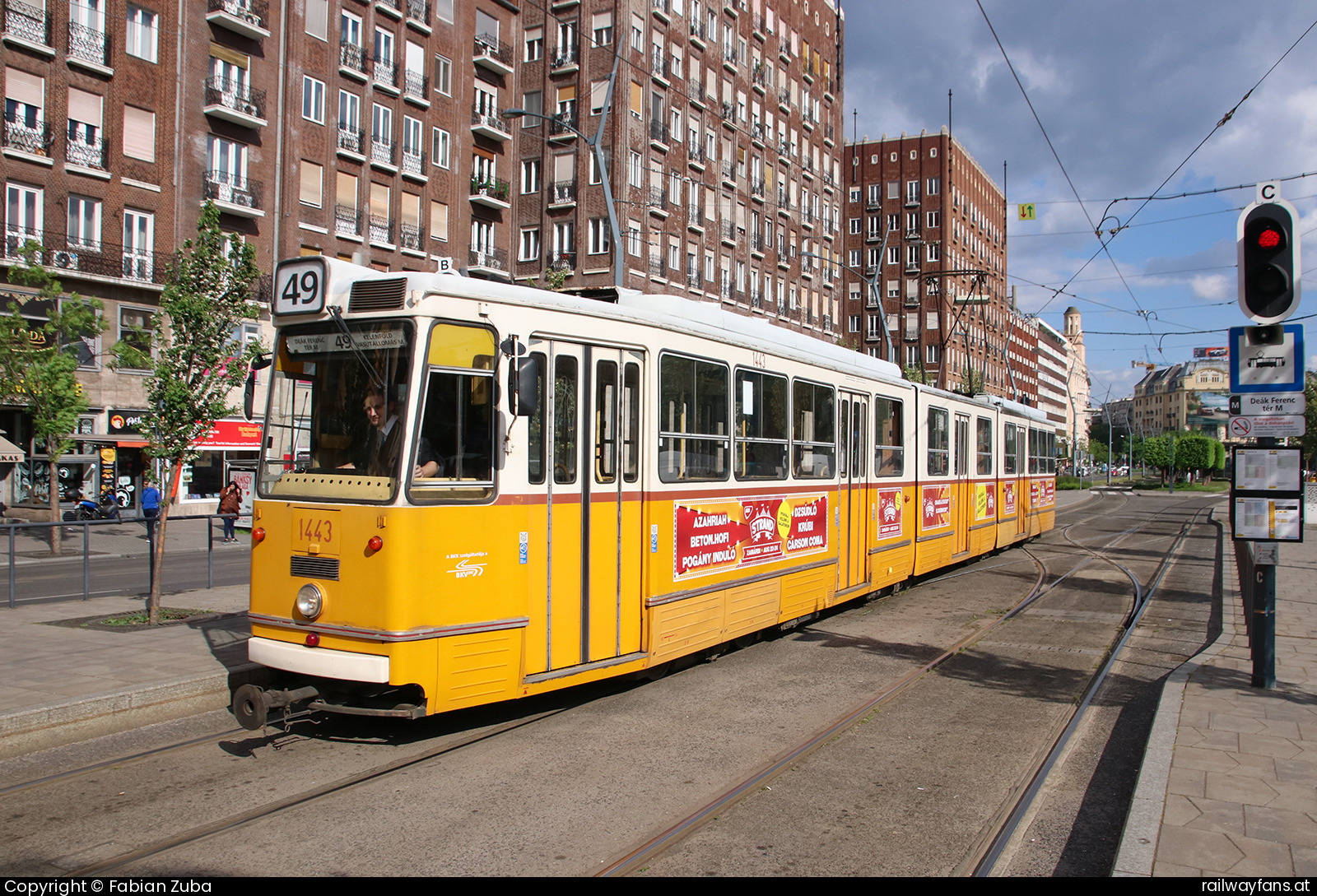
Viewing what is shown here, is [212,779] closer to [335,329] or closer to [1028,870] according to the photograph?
[335,329]

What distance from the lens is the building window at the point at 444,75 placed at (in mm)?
Result: 38125

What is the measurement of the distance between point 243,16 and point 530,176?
1536cm

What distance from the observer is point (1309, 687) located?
303 inches

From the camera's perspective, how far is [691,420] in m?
8.27

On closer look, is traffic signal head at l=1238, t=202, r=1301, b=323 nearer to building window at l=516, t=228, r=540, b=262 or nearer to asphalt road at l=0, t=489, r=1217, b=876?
asphalt road at l=0, t=489, r=1217, b=876

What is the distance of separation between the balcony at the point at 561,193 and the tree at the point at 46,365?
77.9ft

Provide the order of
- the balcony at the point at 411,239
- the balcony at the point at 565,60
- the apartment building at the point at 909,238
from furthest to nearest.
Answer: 1. the apartment building at the point at 909,238
2. the balcony at the point at 565,60
3. the balcony at the point at 411,239

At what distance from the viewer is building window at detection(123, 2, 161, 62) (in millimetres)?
29125

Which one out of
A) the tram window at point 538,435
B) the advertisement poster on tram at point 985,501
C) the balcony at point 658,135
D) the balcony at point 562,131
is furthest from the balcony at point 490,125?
the tram window at point 538,435

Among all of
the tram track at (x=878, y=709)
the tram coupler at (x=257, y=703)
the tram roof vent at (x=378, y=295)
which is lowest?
the tram track at (x=878, y=709)

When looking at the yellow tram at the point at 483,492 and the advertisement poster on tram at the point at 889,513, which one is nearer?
the yellow tram at the point at 483,492

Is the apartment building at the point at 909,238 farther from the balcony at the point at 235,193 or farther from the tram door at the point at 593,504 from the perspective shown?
the tram door at the point at 593,504

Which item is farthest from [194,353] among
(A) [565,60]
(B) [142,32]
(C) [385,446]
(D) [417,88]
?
(A) [565,60]

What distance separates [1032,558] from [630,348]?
50.1 ft
